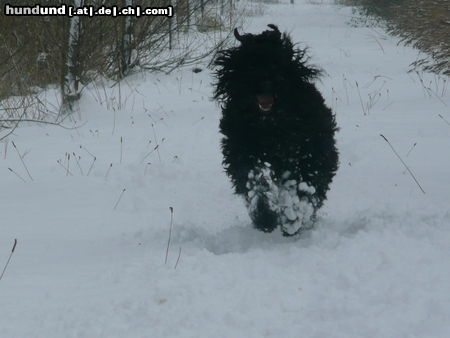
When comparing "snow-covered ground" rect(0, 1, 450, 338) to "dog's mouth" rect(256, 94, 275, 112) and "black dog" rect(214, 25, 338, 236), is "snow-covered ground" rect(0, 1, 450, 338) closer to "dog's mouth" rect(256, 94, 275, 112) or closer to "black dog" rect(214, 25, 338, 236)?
"black dog" rect(214, 25, 338, 236)

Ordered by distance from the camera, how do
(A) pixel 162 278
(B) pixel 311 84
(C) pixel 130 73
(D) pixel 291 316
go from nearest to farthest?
(D) pixel 291 316 → (A) pixel 162 278 → (B) pixel 311 84 → (C) pixel 130 73

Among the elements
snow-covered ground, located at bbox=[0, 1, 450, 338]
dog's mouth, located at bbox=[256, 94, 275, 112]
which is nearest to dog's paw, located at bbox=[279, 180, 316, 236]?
snow-covered ground, located at bbox=[0, 1, 450, 338]

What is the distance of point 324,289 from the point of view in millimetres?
2465

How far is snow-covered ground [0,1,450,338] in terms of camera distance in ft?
7.27

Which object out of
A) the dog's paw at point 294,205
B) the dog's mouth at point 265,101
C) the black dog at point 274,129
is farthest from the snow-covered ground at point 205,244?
the dog's mouth at point 265,101

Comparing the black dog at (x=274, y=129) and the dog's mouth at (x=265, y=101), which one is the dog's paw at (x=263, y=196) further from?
the dog's mouth at (x=265, y=101)

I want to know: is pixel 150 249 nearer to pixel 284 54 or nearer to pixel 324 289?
pixel 324 289

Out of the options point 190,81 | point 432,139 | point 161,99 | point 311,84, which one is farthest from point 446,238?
point 190,81

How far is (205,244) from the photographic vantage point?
333 centimetres

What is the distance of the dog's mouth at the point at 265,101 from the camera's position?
298cm

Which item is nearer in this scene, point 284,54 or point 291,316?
point 291,316

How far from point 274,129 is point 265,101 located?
0.18m

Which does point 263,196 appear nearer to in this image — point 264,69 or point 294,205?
point 294,205

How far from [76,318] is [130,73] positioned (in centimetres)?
880
